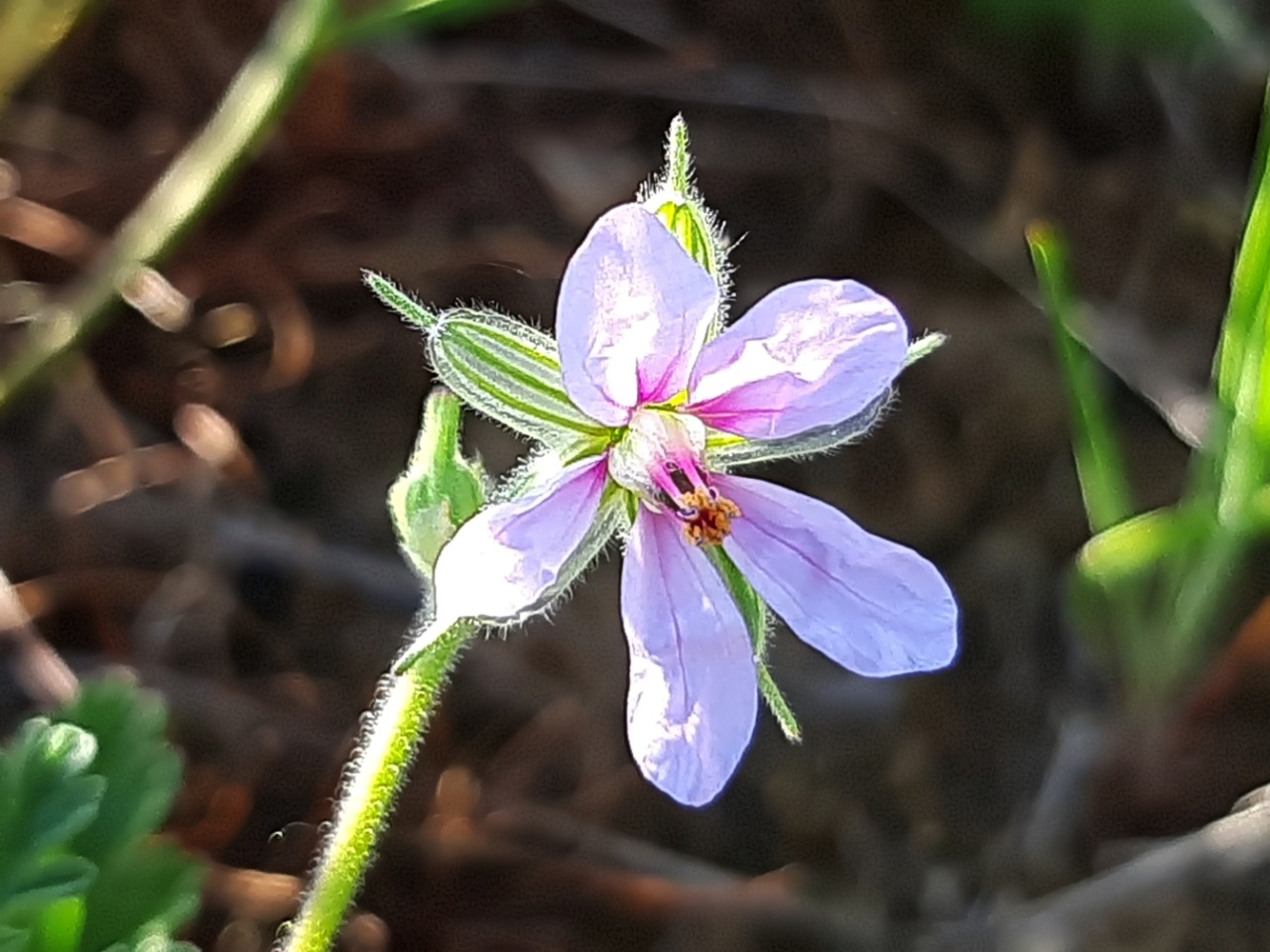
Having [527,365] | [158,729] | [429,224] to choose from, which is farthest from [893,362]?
[429,224]

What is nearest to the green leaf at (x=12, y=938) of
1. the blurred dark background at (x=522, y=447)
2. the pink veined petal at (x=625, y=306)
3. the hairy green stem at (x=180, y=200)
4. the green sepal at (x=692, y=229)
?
the blurred dark background at (x=522, y=447)

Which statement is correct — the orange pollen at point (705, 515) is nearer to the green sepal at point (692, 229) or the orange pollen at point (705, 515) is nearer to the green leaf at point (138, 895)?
the green sepal at point (692, 229)

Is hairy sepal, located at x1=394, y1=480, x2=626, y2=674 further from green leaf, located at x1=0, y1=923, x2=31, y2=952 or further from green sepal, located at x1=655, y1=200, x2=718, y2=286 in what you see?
green leaf, located at x1=0, y1=923, x2=31, y2=952

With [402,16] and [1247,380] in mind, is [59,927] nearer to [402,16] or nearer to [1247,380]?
[402,16]

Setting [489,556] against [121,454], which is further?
[121,454]

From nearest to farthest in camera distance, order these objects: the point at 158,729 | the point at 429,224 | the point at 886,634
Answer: the point at 886,634, the point at 158,729, the point at 429,224

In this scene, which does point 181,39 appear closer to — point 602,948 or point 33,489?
point 33,489

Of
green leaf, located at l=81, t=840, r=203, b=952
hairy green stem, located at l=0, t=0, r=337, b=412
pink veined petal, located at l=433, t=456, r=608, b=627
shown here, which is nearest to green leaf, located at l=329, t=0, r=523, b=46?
hairy green stem, located at l=0, t=0, r=337, b=412
